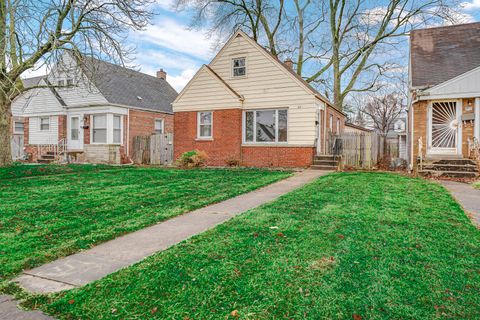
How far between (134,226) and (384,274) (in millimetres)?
3437

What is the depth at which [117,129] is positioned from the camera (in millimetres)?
20469

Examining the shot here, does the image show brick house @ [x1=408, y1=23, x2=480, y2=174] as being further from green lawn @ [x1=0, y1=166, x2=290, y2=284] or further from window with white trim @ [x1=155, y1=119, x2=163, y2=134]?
window with white trim @ [x1=155, y1=119, x2=163, y2=134]

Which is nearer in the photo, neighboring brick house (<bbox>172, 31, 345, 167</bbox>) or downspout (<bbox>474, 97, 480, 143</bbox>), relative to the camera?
downspout (<bbox>474, 97, 480, 143</bbox>)

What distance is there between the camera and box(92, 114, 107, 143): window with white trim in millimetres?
20156

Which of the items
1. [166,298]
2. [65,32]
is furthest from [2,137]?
[166,298]

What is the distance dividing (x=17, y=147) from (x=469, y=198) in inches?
1126

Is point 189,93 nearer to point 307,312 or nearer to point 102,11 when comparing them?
point 102,11

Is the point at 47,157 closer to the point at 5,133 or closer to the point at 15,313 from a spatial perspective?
the point at 5,133

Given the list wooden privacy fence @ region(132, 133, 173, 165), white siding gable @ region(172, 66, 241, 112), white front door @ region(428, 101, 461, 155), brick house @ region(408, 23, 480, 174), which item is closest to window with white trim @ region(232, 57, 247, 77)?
white siding gable @ region(172, 66, 241, 112)

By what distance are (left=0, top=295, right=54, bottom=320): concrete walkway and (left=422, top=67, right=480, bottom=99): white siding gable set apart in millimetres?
14334

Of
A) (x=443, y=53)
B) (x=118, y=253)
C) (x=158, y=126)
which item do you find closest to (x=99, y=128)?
(x=158, y=126)

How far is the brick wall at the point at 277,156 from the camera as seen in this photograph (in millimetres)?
14798

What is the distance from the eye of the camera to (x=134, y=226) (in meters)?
4.71

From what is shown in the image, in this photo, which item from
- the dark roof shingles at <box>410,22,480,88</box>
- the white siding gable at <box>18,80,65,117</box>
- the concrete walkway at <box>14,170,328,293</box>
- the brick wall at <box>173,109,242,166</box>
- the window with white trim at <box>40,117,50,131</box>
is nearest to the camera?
the concrete walkway at <box>14,170,328,293</box>
